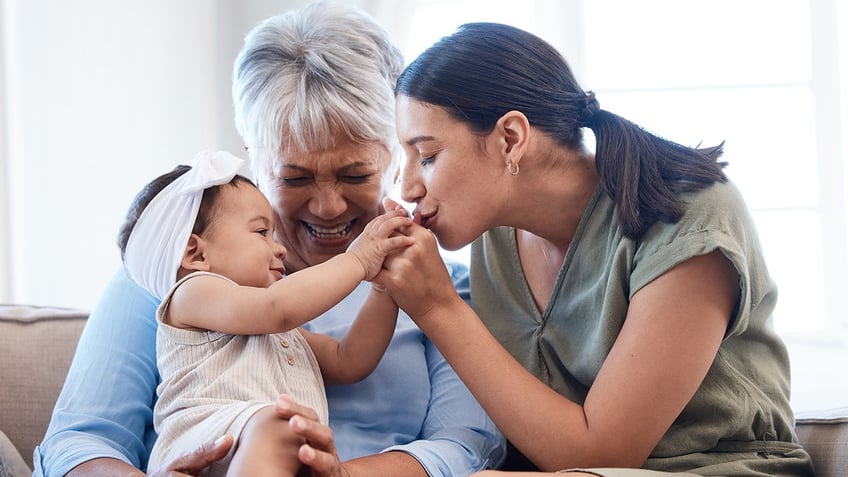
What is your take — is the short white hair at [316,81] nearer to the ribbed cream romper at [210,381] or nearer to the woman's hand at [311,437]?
the ribbed cream romper at [210,381]

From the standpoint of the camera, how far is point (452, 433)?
1820 mm

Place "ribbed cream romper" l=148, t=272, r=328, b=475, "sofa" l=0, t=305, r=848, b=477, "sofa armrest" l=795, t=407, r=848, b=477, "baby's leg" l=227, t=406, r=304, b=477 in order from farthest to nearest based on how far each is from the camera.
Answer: "sofa" l=0, t=305, r=848, b=477 < "sofa armrest" l=795, t=407, r=848, b=477 < "ribbed cream romper" l=148, t=272, r=328, b=475 < "baby's leg" l=227, t=406, r=304, b=477

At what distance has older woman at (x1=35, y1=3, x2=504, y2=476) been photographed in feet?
5.88

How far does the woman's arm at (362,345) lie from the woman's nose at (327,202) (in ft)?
0.64

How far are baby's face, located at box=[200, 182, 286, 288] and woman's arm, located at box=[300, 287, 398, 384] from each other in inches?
7.5

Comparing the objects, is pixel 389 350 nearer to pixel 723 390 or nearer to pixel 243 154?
pixel 723 390

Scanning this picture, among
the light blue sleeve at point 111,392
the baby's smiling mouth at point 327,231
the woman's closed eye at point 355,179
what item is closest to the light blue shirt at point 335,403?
the light blue sleeve at point 111,392

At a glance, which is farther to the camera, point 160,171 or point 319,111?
point 160,171

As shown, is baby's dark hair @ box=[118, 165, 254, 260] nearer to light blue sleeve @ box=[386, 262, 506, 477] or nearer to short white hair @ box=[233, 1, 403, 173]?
short white hair @ box=[233, 1, 403, 173]

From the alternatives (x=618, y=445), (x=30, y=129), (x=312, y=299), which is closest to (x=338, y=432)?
(x=312, y=299)

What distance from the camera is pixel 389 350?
1.96 metres

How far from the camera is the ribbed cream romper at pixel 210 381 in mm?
1577

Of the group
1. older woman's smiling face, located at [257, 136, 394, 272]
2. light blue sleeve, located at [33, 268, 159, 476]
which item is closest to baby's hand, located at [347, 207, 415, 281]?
older woman's smiling face, located at [257, 136, 394, 272]

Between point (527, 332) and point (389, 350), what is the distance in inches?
10.5
